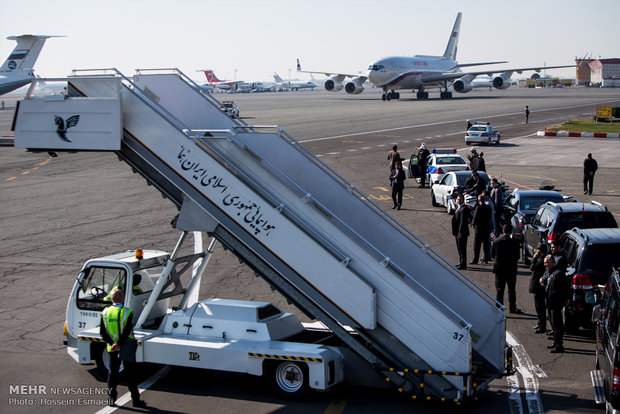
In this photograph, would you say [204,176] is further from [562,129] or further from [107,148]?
[562,129]

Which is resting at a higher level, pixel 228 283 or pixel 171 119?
pixel 171 119

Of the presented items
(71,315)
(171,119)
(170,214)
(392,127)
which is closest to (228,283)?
(71,315)

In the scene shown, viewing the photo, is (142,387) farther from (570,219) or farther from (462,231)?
(570,219)

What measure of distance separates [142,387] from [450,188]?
16.5 metres

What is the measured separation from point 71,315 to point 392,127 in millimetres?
47617

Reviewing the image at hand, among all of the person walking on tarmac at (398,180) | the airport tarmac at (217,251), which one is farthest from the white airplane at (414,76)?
the person walking on tarmac at (398,180)

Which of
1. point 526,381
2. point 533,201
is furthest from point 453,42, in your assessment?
point 526,381

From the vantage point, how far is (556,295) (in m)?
11.2

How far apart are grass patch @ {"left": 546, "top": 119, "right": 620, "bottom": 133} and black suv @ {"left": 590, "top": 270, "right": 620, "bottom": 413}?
4683 cm

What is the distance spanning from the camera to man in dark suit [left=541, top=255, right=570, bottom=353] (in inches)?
436

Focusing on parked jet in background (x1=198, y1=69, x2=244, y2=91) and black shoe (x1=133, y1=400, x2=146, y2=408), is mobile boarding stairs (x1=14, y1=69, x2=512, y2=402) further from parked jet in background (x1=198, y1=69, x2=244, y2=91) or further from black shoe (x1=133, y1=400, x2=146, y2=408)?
parked jet in background (x1=198, y1=69, x2=244, y2=91)

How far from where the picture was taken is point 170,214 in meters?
23.5

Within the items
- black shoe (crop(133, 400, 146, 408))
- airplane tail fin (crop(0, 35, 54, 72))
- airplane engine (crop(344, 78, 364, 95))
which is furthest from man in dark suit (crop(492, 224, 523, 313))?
airplane engine (crop(344, 78, 364, 95))

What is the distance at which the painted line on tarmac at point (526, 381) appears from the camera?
29.3 feet
